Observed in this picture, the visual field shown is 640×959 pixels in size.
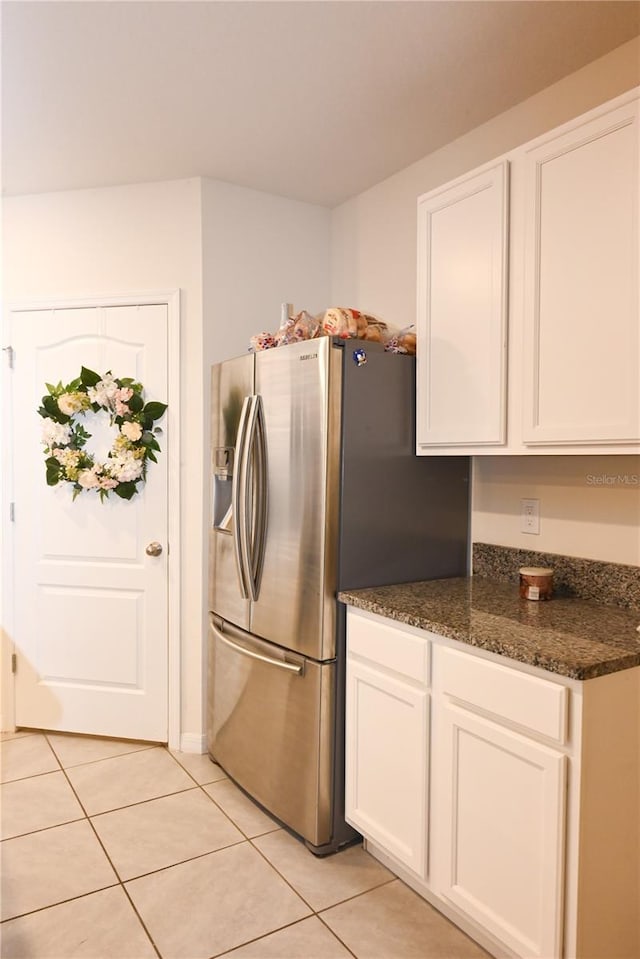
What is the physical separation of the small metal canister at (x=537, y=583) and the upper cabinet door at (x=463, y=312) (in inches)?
17.9

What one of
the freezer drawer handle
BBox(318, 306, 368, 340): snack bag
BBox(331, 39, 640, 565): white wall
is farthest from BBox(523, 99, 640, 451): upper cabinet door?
the freezer drawer handle

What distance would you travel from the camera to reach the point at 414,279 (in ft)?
9.40

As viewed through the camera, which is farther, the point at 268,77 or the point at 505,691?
the point at 268,77

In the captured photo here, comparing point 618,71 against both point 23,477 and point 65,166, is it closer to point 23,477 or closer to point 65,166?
point 65,166

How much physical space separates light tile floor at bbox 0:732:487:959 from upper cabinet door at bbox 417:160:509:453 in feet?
4.79

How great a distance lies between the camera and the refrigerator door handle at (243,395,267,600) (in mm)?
2449

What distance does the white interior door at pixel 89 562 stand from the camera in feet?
10.3

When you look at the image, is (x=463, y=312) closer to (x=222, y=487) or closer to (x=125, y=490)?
(x=222, y=487)

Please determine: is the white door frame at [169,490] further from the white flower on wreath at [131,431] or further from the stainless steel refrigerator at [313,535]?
the stainless steel refrigerator at [313,535]

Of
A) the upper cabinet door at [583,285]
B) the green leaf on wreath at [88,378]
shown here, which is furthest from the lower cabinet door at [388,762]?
the green leaf on wreath at [88,378]

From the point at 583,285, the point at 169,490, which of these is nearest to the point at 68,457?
the point at 169,490

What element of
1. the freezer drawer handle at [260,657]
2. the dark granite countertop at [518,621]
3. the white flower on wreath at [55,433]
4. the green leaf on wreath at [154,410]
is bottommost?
the freezer drawer handle at [260,657]

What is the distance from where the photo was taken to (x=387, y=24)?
1953 millimetres

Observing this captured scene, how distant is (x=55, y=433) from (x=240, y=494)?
1.18 m
